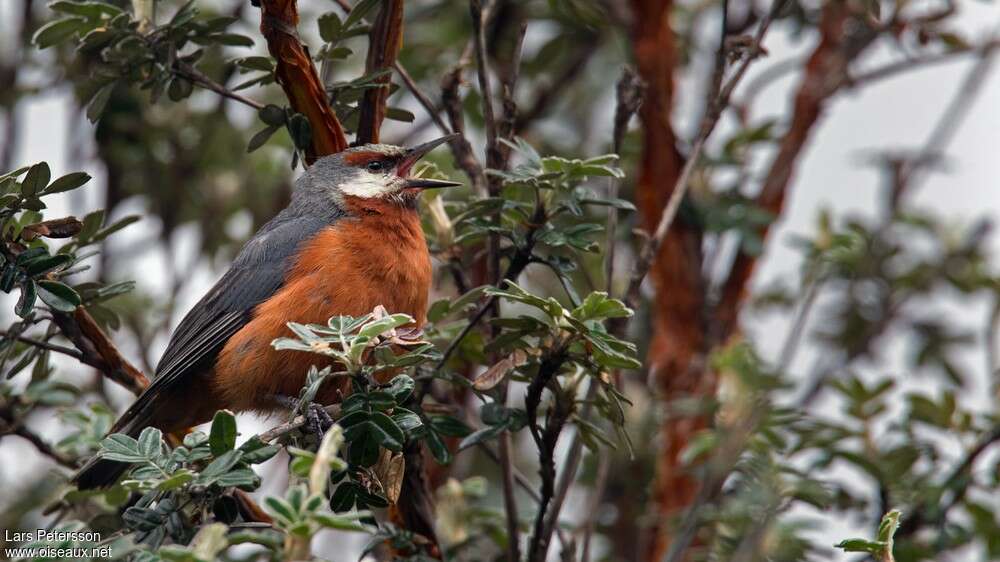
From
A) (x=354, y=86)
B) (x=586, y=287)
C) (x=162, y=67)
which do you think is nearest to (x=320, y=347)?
(x=354, y=86)

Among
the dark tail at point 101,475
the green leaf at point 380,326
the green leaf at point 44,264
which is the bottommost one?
the dark tail at point 101,475

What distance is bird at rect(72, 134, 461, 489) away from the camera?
4195 mm

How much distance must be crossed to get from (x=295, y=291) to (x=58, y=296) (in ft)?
4.01

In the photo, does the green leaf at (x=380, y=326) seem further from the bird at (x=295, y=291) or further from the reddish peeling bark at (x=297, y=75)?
the bird at (x=295, y=291)

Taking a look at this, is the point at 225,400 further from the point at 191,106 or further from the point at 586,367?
the point at 191,106

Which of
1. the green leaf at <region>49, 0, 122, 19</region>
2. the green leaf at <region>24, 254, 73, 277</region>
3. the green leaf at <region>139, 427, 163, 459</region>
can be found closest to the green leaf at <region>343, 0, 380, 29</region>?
the green leaf at <region>49, 0, 122, 19</region>

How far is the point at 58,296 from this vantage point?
3160 mm

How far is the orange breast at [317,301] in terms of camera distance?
4180mm

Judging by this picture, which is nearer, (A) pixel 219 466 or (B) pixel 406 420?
(A) pixel 219 466

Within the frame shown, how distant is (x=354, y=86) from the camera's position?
3594 mm

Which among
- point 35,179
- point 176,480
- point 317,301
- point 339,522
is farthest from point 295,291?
point 339,522

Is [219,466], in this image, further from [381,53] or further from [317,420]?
[381,53]

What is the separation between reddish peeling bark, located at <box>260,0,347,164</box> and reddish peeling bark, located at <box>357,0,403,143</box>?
0.38 feet

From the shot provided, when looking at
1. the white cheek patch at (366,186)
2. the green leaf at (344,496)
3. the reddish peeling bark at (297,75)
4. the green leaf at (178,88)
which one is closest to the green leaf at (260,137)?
the reddish peeling bark at (297,75)
